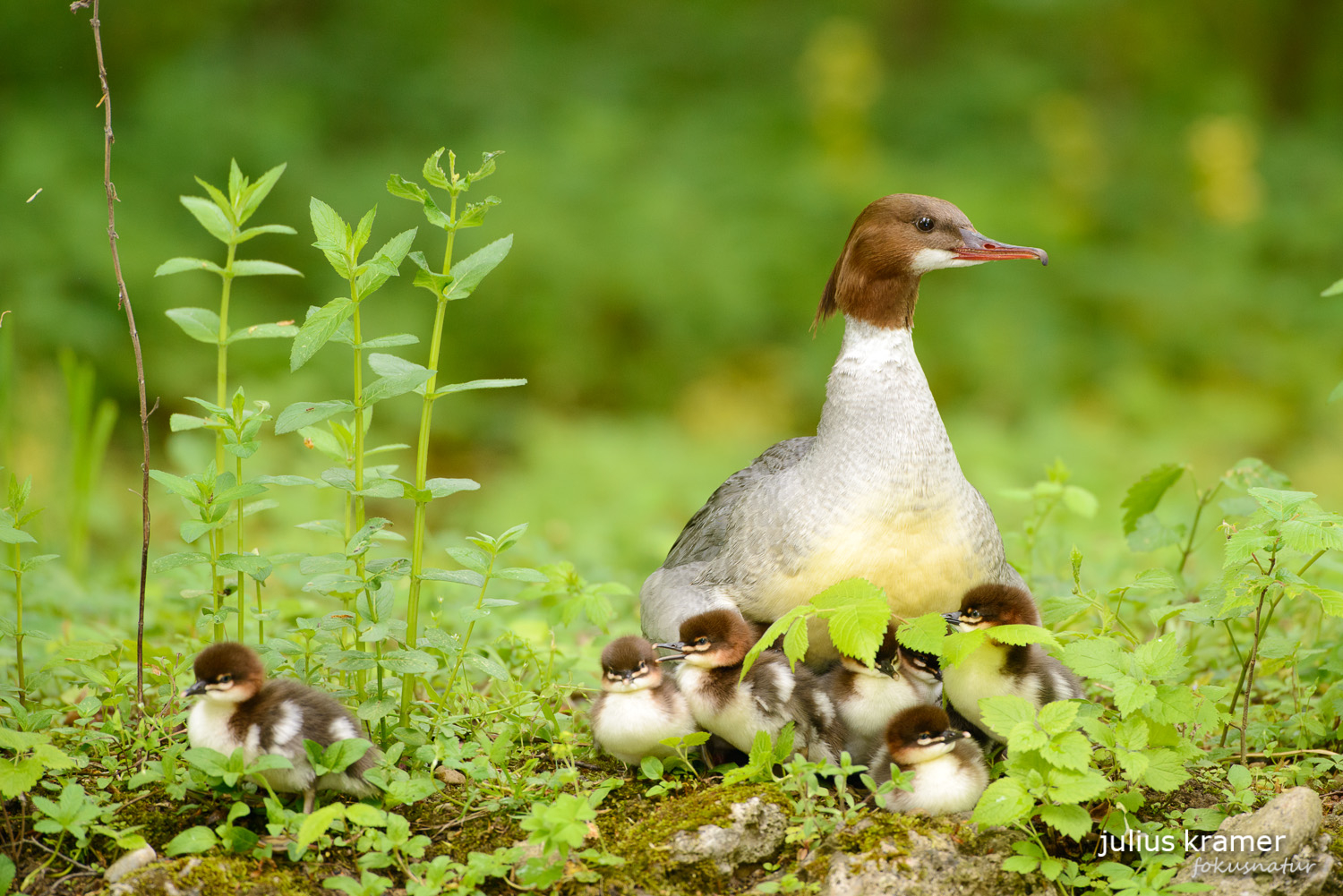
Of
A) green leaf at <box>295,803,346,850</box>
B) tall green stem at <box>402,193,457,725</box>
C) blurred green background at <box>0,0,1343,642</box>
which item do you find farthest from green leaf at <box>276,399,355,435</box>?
blurred green background at <box>0,0,1343,642</box>

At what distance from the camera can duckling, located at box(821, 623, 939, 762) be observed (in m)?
3.25

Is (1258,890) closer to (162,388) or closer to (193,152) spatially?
(162,388)

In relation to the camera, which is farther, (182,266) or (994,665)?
(994,665)

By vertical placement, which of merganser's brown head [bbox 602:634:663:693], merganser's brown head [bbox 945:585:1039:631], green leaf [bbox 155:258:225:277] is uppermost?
green leaf [bbox 155:258:225:277]

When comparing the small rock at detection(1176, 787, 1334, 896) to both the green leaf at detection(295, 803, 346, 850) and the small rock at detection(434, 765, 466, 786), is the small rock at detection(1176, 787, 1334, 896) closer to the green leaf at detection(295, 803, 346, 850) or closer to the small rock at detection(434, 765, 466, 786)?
the small rock at detection(434, 765, 466, 786)

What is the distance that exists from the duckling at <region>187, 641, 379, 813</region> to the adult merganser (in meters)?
1.15

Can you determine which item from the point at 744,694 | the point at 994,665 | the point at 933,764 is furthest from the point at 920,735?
the point at 744,694

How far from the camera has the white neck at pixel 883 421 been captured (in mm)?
3539

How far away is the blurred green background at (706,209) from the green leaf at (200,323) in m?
4.39

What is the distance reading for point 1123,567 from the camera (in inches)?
207

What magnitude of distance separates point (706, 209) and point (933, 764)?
772 centimetres

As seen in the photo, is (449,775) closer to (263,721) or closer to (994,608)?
(263,721)

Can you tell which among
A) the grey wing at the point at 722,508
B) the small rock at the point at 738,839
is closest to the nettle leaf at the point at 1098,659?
the small rock at the point at 738,839

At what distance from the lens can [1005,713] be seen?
2.91 m
